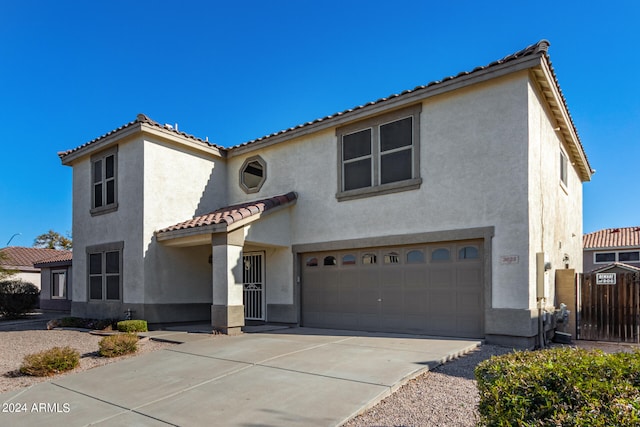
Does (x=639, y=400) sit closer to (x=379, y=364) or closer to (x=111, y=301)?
(x=379, y=364)

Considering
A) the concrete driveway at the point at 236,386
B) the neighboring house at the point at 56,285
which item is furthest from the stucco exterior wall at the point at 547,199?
the neighboring house at the point at 56,285

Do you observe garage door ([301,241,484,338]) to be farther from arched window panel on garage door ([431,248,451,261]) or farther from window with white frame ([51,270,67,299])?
window with white frame ([51,270,67,299])

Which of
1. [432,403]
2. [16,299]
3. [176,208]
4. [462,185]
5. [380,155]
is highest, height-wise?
[380,155]

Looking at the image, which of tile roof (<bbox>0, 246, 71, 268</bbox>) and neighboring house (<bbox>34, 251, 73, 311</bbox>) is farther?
tile roof (<bbox>0, 246, 71, 268</bbox>)

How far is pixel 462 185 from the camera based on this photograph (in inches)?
412

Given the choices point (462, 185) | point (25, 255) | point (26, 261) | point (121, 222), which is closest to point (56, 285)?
point (26, 261)

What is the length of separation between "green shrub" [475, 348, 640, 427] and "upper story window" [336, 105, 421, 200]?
25.3 feet

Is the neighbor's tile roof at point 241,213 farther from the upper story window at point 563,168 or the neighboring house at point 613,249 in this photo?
the neighboring house at point 613,249

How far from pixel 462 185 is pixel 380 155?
8.05 ft

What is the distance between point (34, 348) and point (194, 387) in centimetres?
645

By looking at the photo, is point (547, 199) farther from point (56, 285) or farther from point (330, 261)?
point (56, 285)

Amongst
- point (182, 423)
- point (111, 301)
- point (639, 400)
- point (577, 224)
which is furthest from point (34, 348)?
point (577, 224)

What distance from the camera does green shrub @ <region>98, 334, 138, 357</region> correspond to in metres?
9.43

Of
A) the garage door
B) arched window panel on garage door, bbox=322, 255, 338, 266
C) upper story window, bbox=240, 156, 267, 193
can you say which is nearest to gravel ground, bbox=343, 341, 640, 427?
the garage door
